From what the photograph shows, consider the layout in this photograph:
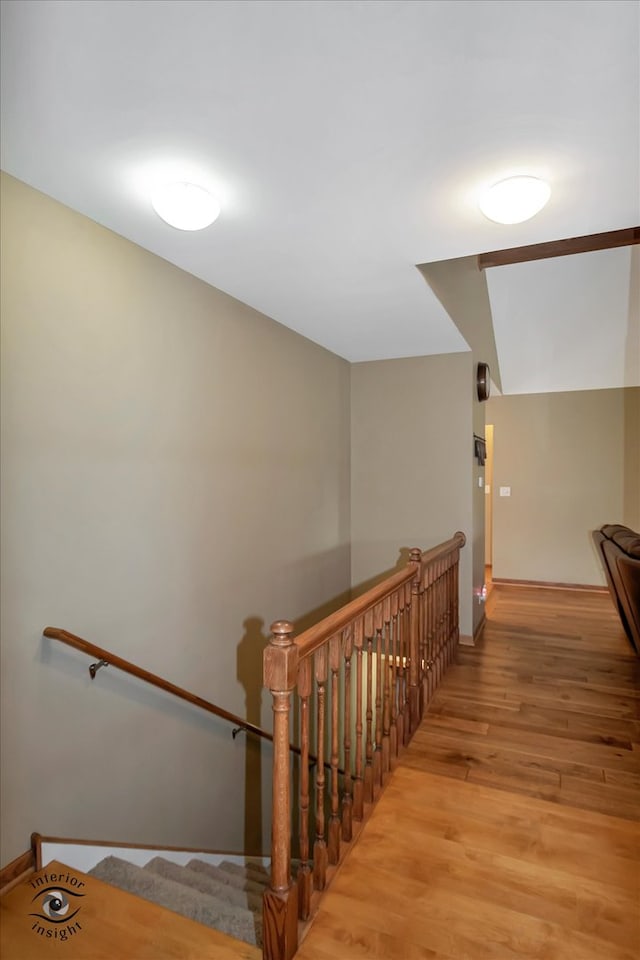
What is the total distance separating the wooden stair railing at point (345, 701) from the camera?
58.5 inches

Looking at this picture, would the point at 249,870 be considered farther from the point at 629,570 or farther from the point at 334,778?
the point at 629,570

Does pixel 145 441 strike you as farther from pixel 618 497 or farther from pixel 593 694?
pixel 618 497

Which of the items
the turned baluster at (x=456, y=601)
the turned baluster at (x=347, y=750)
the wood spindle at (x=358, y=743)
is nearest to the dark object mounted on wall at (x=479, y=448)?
the turned baluster at (x=456, y=601)

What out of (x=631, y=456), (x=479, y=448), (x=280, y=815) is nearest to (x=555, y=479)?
(x=631, y=456)

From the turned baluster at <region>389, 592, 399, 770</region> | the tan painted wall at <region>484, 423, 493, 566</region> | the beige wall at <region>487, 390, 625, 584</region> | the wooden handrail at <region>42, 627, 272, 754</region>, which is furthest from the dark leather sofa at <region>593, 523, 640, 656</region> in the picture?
the tan painted wall at <region>484, 423, 493, 566</region>

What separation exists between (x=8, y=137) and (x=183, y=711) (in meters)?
2.49

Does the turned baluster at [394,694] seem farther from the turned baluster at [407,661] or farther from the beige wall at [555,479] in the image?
the beige wall at [555,479]

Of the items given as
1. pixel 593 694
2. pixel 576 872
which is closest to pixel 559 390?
pixel 593 694

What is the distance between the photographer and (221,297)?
2.84m

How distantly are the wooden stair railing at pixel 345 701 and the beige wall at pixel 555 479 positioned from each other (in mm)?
3327

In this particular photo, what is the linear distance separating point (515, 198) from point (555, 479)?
17.0 feet

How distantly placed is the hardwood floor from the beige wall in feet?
9.95

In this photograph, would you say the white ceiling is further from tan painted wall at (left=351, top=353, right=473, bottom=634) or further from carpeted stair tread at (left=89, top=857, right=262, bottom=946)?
carpeted stair tread at (left=89, top=857, right=262, bottom=946)

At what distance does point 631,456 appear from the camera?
6.05 metres
